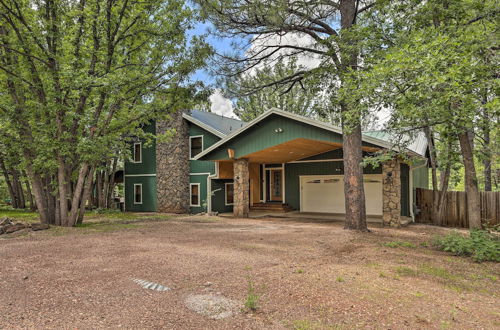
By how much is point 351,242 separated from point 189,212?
1072 cm

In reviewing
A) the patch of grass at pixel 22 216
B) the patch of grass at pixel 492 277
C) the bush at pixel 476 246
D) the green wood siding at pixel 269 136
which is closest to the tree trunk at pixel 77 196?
the patch of grass at pixel 22 216

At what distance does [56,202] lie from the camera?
1044cm

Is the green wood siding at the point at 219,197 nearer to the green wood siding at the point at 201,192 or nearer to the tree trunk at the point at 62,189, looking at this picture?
the green wood siding at the point at 201,192

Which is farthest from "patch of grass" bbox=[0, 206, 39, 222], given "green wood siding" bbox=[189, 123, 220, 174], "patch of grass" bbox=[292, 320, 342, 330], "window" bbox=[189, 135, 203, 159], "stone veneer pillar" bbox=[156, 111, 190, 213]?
"patch of grass" bbox=[292, 320, 342, 330]

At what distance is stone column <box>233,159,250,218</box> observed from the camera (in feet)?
43.6

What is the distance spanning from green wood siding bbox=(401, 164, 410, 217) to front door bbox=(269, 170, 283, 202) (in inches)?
229

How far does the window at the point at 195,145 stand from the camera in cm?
1623

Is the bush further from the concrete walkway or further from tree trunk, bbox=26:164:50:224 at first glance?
tree trunk, bbox=26:164:50:224

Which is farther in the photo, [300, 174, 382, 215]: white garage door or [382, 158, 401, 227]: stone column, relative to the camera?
[300, 174, 382, 215]: white garage door

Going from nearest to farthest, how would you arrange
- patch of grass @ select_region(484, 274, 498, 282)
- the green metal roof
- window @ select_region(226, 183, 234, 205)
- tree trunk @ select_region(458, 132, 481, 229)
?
patch of grass @ select_region(484, 274, 498, 282) < tree trunk @ select_region(458, 132, 481, 229) < the green metal roof < window @ select_region(226, 183, 234, 205)

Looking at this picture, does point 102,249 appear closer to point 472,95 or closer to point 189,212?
point 472,95

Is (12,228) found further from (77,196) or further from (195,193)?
(195,193)

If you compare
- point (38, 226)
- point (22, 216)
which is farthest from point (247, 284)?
point (22, 216)

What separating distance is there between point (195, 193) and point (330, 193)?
6997 millimetres
